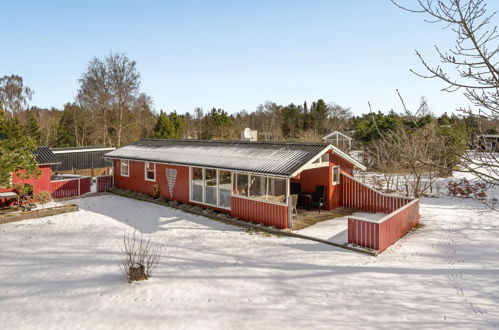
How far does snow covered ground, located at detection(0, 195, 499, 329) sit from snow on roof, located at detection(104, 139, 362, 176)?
2760 mm

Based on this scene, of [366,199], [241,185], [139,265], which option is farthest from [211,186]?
[139,265]

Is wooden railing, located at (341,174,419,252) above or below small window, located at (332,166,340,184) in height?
below

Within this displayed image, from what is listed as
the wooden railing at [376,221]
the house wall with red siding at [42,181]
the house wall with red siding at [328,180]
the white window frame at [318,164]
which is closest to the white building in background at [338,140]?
the house wall with red siding at [328,180]

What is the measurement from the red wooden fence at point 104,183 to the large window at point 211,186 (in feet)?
25.6

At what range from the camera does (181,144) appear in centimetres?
1967

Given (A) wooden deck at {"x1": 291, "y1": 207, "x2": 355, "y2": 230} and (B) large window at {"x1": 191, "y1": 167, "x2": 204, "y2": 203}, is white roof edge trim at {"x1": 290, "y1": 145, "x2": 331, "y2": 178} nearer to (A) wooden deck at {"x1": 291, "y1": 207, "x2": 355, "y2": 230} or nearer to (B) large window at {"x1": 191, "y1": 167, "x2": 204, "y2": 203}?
(A) wooden deck at {"x1": 291, "y1": 207, "x2": 355, "y2": 230}

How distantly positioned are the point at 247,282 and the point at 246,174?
639 cm

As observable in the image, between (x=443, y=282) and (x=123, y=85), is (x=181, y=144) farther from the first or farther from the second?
(x=123, y=85)

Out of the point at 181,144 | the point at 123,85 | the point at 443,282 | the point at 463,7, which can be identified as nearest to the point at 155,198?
the point at 181,144

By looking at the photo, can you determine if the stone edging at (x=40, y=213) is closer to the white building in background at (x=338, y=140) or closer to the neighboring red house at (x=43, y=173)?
the neighboring red house at (x=43, y=173)

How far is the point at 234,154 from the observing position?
15562 mm

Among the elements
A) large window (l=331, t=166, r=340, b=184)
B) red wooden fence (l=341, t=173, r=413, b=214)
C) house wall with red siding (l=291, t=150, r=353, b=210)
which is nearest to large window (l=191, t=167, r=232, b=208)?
house wall with red siding (l=291, t=150, r=353, b=210)

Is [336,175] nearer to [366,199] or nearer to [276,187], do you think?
[366,199]

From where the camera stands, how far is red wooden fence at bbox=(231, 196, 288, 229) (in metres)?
12.2
